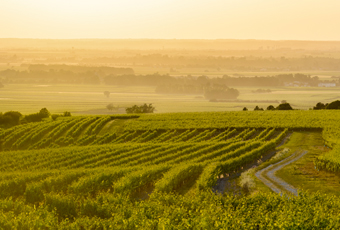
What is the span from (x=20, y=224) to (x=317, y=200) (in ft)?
51.0

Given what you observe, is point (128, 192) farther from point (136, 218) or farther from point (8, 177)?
point (8, 177)

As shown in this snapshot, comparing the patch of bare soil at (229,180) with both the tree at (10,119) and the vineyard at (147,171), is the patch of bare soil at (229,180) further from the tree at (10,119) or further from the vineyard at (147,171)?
the tree at (10,119)

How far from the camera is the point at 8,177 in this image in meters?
30.5

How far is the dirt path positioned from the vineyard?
2.34 metres

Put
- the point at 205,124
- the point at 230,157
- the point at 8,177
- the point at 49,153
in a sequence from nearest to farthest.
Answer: the point at 8,177
the point at 230,157
the point at 49,153
the point at 205,124

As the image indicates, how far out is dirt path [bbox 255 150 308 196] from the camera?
2822cm

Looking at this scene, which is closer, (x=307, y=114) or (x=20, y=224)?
(x=20, y=224)

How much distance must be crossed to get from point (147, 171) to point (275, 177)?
1035 cm

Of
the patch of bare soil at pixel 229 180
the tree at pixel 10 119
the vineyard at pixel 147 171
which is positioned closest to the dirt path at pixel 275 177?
the patch of bare soil at pixel 229 180

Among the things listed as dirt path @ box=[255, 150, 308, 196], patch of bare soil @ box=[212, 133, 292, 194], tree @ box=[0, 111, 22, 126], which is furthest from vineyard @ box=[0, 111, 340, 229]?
tree @ box=[0, 111, 22, 126]

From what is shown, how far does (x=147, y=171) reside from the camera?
29.4 metres

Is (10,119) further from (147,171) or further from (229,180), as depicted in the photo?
(229,180)

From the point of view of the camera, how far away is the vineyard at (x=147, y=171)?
61.3ft

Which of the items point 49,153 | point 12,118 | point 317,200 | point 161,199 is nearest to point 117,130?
point 49,153
